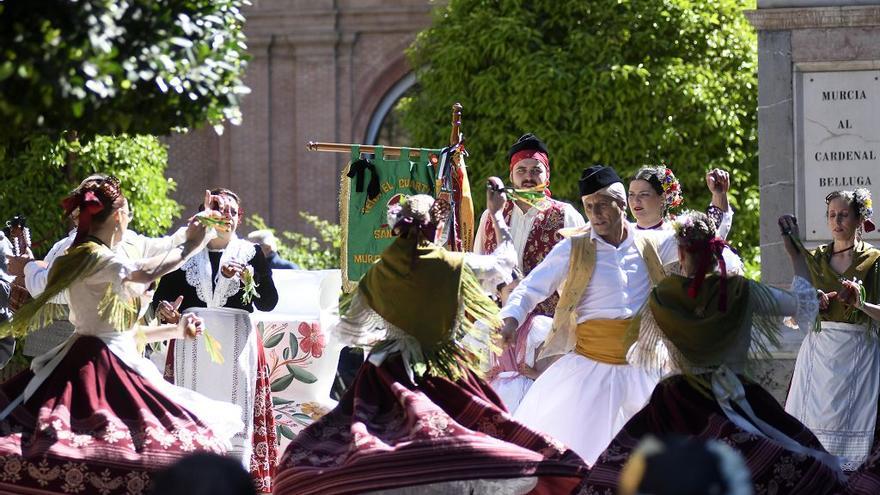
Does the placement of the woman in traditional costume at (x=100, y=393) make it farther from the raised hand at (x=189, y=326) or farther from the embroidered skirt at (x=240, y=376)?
the embroidered skirt at (x=240, y=376)

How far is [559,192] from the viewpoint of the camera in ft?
57.4

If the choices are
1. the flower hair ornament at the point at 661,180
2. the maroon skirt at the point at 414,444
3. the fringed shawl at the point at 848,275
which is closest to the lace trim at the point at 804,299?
the maroon skirt at the point at 414,444

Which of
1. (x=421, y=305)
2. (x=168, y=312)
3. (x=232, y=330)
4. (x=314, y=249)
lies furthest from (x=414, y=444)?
(x=314, y=249)

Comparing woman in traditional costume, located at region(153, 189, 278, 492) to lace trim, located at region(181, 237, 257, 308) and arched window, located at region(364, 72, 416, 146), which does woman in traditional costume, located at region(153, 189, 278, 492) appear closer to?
lace trim, located at region(181, 237, 257, 308)

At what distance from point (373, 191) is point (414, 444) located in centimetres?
440

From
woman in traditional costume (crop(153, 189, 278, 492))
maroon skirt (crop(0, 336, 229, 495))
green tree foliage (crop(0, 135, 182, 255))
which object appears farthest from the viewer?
green tree foliage (crop(0, 135, 182, 255))

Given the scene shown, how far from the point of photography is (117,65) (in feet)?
18.4

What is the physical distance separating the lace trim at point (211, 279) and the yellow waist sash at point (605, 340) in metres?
2.27

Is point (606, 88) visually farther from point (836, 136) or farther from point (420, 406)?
point (420, 406)

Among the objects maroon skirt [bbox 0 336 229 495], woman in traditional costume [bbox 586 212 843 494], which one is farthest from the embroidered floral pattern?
woman in traditional costume [bbox 586 212 843 494]

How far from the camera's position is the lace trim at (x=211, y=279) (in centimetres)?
955

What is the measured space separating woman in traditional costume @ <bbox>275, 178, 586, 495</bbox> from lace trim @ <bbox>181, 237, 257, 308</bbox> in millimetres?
2123

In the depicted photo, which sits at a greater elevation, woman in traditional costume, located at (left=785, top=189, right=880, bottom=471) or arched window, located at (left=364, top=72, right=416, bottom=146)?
arched window, located at (left=364, top=72, right=416, bottom=146)

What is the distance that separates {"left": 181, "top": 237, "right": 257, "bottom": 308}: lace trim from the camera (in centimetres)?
955
